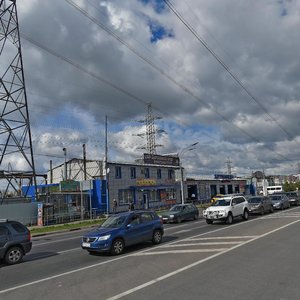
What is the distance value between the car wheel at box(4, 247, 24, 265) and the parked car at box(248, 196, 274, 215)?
2121cm

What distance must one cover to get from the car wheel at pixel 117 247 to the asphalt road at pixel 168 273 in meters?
0.29

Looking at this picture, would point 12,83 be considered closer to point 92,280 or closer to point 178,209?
point 178,209

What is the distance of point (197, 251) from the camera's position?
1325cm

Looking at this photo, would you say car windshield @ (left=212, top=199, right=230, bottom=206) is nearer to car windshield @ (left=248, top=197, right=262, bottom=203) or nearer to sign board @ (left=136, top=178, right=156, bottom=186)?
car windshield @ (left=248, top=197, right=262, bottom=203)

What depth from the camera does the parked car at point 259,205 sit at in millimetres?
31875

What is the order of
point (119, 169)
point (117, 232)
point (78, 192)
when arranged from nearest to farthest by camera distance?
1. point (117, 232)
2. point (78, 192)
3. point (119, 169)

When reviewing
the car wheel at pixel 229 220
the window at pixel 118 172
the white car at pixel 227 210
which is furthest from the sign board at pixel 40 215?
the car wheel at pixel 229 220

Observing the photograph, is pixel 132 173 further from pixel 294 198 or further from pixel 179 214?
pixel 179 214

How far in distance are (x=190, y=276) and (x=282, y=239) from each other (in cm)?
744

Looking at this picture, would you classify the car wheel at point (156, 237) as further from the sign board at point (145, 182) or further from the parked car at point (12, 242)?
the sign board at point (145, 182)

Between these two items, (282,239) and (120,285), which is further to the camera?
(282,239)

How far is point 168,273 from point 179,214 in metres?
20.1

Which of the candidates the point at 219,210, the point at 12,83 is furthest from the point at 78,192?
the point at 219,210

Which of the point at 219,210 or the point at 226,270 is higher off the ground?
the point at 219,210
